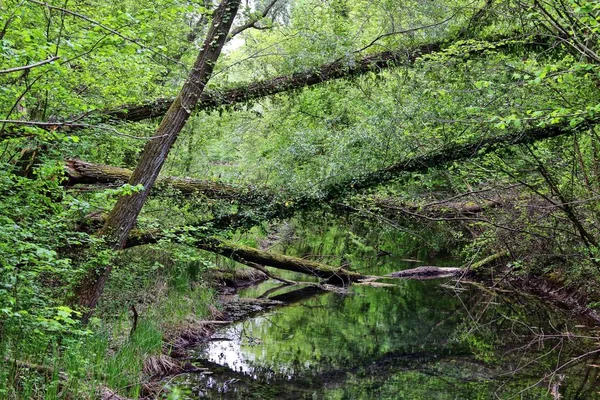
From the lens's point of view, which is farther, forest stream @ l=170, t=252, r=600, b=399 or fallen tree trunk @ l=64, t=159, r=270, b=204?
fallen tree trunk @ l=64, t=159, r=270, b=204

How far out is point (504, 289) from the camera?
581 inches

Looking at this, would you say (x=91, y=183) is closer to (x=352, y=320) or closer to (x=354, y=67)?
(x=354, y=67)

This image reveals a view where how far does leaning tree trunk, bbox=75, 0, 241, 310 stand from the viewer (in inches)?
246

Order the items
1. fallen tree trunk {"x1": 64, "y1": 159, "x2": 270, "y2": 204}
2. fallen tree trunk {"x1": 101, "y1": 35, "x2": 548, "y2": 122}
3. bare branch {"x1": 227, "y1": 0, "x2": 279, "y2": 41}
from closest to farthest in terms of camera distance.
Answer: fallen tree trunk {"x1": 64, "y1": 159, "x2": 270, "y2": 204} → fallen tree trunk {"x1": 101, "y1": 35, "x2": 548, "y2": 122} → bare branch {"x1": 227, "y1": 0, "x2": 279, "y2": 41}

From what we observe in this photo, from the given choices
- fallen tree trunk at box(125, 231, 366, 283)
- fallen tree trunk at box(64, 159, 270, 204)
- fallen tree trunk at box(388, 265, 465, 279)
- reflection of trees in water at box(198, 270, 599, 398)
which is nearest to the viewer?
reflection of trees in water at box(198, 270, 599, 398)

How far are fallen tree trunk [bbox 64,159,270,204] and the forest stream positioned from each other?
255 centimetres

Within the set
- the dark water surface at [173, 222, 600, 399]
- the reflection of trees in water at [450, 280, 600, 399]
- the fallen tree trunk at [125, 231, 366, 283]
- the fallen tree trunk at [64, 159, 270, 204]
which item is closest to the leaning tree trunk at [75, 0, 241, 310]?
the fallen tree trunk at [125, 231, 366, 283]

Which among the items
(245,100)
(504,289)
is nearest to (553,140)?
(245,100)

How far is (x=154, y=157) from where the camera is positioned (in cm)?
668

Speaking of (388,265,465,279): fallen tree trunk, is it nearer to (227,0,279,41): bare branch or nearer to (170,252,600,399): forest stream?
(170,252,600,399): forest stream

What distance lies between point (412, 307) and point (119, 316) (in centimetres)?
774

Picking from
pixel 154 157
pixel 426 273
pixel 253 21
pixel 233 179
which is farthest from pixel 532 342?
pixel 426 273

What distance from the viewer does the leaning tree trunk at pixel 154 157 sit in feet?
20.5

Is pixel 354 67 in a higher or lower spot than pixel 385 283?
higher
